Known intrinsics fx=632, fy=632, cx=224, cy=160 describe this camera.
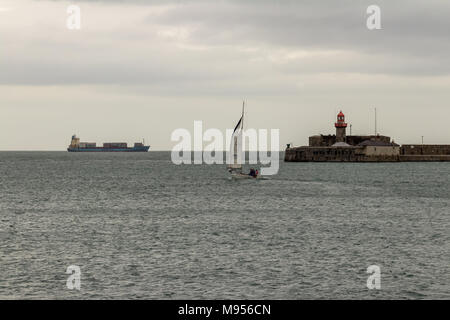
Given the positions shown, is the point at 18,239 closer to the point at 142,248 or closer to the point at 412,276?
the point at 142,248

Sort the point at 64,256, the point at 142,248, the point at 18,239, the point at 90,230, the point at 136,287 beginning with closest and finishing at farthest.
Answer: the point at 136,287, the point at 64,256, the point at 142,248, the point at 18,239, the point at 90,230

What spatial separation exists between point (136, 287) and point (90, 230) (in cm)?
2138

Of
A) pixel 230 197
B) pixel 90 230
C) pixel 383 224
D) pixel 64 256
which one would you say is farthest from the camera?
pixel 230 197

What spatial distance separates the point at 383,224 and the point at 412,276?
22.3 metres

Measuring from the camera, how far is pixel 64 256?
3869 centimetres

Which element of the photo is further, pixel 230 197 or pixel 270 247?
pixel 230 197

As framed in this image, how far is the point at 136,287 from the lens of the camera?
1202 inches

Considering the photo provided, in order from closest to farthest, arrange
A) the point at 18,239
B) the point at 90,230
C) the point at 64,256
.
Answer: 1. the point at 64,256
2. the point at 18,239
3. the point at 90,230
